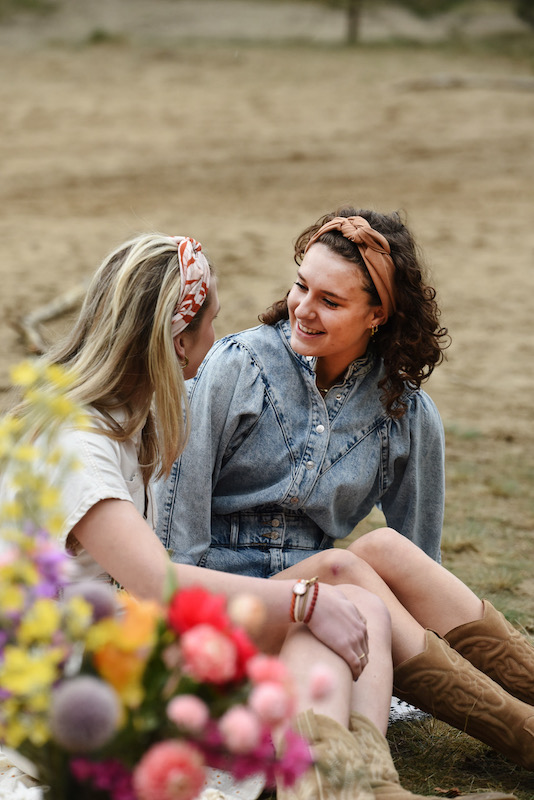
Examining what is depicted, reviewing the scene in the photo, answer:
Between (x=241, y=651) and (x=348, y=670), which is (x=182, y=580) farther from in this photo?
(x=241, y=651)

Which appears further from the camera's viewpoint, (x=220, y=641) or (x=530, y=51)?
(x=530, y=51)

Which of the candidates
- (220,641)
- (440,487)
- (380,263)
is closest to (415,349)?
(380,263)

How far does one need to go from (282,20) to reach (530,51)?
6.35m

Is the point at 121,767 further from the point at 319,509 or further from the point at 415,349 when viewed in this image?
the point at 415,349

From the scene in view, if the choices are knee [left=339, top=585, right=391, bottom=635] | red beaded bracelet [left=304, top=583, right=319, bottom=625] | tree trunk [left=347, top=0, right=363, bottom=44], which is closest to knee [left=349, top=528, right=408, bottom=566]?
knee [left=339, top=585, right=391, bottom=635]

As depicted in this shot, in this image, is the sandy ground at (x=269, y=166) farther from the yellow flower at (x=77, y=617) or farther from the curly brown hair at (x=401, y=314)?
the yellow flower at (x=77, y=617)

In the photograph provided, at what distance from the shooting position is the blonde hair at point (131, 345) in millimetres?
2080

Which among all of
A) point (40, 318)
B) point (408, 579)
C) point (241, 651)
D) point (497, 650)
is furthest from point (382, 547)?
point (40, 318)

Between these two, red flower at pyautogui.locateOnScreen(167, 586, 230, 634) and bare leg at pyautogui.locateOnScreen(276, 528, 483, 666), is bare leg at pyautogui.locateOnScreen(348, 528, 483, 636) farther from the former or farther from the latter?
red flower at pyautogui.locateOnScreen(167, 586, 230, 634)

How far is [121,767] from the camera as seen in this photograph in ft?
3.94

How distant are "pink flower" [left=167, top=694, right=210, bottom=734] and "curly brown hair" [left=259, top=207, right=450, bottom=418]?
5.33 ft

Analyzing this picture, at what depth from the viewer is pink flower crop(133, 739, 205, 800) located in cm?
113

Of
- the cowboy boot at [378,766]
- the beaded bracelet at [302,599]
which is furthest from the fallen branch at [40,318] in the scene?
the cowboy boot at [378,766]

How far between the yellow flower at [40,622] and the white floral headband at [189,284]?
1077mm
